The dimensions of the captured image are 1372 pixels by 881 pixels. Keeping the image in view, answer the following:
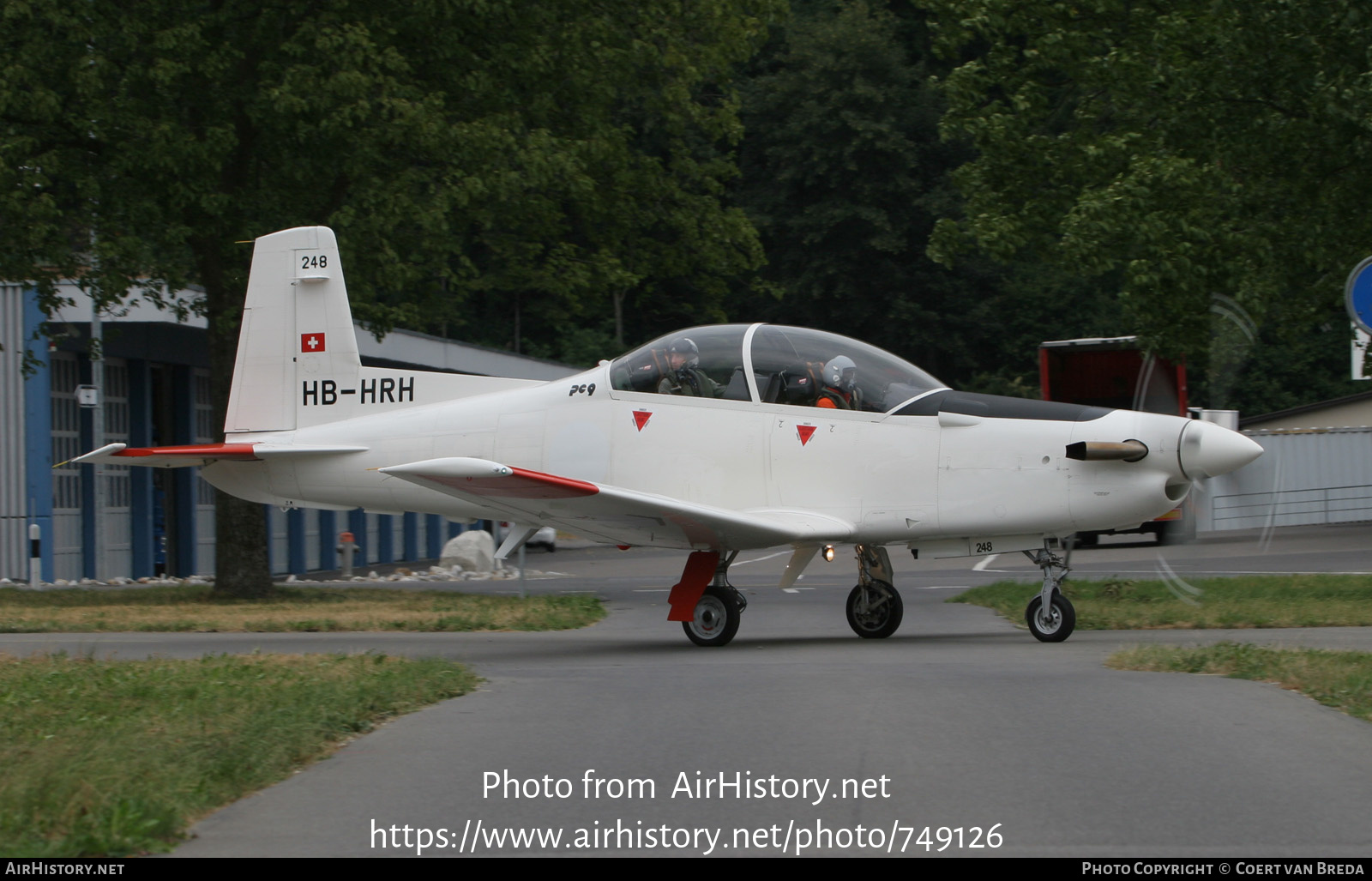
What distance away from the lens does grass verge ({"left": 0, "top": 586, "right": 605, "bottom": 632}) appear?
14.4 m

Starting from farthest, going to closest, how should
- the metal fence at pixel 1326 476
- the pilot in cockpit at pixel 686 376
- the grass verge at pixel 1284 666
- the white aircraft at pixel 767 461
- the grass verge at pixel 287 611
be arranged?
1. the metal fence at pixel 1326 476
2. the grass verge at pixel 287 611
3. the pilot in cockpit at pixel 686 376
4. the white aircraft at pixel 767 461
5. the grass verge at pixel 1284 666

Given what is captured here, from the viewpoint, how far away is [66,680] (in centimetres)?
881

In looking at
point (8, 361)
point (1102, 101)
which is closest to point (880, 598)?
point (1102, 101)

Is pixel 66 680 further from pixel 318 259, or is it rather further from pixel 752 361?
pixel 318 259

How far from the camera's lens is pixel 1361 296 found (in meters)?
9.45

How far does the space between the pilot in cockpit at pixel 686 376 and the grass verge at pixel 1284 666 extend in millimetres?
3709

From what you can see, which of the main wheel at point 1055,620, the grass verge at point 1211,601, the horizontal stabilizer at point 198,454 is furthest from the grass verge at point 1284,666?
the horizontal stabilizer at point 198,454

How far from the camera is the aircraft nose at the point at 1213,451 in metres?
10.2

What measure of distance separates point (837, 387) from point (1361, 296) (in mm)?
3742

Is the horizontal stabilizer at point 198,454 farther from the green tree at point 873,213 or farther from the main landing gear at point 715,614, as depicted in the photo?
the green tree at point 873,213

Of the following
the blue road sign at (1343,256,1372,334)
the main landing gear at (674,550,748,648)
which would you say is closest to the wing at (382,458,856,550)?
the main landing gear at (674,550,748,648)

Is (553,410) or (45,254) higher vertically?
(45,254)
